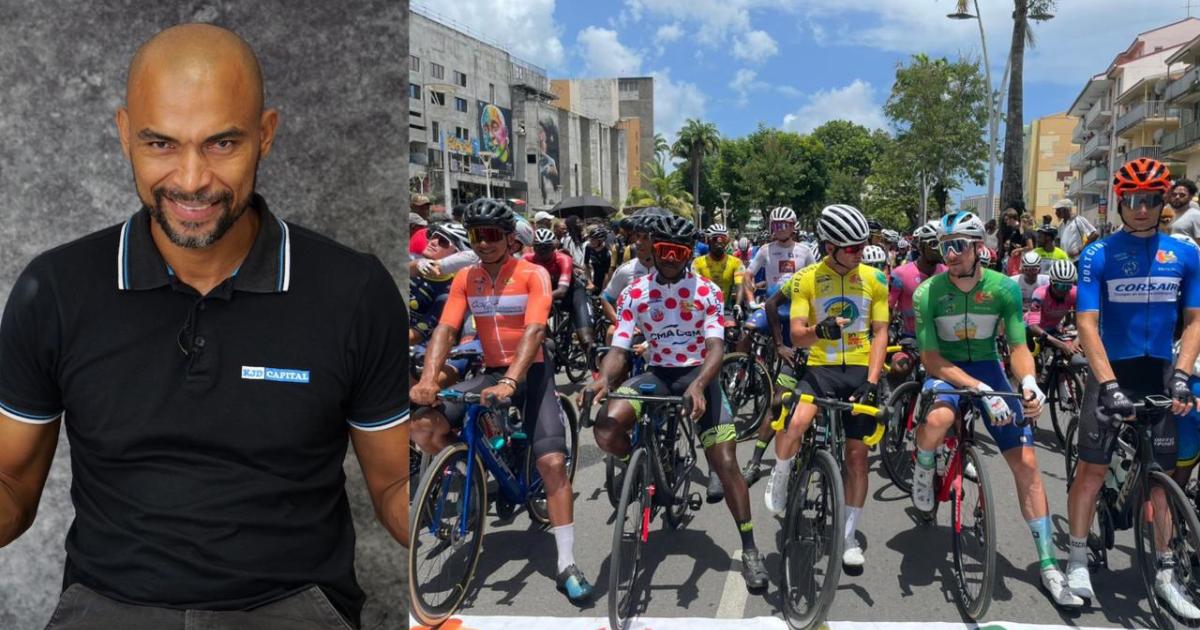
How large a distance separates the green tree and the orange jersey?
107 inches

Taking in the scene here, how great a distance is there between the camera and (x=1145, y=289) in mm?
4125

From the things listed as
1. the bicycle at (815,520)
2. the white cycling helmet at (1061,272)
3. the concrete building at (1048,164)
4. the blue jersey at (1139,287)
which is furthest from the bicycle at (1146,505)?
the concrete building at (1048,164)

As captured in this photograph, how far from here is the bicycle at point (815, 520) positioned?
12.5 ft

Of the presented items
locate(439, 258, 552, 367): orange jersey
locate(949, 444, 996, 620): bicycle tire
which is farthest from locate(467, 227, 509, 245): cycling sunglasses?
locate(949, 444, 996, 620): bicycle tire

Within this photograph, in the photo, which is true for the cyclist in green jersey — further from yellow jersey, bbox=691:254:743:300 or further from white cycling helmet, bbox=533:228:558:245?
white cycling helmet, bbox=533:228:558:245

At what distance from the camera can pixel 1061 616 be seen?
406 cm

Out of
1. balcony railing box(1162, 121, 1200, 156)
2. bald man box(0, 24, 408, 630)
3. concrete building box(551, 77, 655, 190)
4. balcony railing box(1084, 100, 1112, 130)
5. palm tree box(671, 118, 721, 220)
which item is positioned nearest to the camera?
bald man box(0, 24, 408, 630)

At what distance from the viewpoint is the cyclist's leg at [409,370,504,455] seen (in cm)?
411

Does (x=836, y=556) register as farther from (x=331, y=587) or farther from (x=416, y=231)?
(x=416, y=231)

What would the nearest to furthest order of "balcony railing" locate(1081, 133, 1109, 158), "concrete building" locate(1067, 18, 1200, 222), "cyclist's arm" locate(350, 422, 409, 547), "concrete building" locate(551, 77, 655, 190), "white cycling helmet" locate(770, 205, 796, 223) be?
"cyclist's arm" locate(350, 422, 409, 547) < "white cycling helmet" locate(770, 205, 796, 223) < "concrete building" locate(1067, 18, 1200, 222) < "balcony railing" locate(1081, 133, 1109, 158) < "concrete building" locate(551, 77, 655, 190)

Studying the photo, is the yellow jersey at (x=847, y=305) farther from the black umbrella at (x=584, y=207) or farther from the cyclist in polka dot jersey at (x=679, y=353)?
the black umbrella at (x=584, y=207)

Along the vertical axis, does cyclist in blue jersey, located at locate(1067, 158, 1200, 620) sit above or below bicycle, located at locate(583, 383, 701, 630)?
above

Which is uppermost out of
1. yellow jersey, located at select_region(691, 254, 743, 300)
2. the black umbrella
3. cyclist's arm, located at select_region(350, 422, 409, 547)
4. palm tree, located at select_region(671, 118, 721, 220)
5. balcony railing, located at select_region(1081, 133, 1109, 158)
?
palm tree, located at select_region(671, 118, 721, 220)

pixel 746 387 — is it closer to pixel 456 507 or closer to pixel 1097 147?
pixel 456 507
